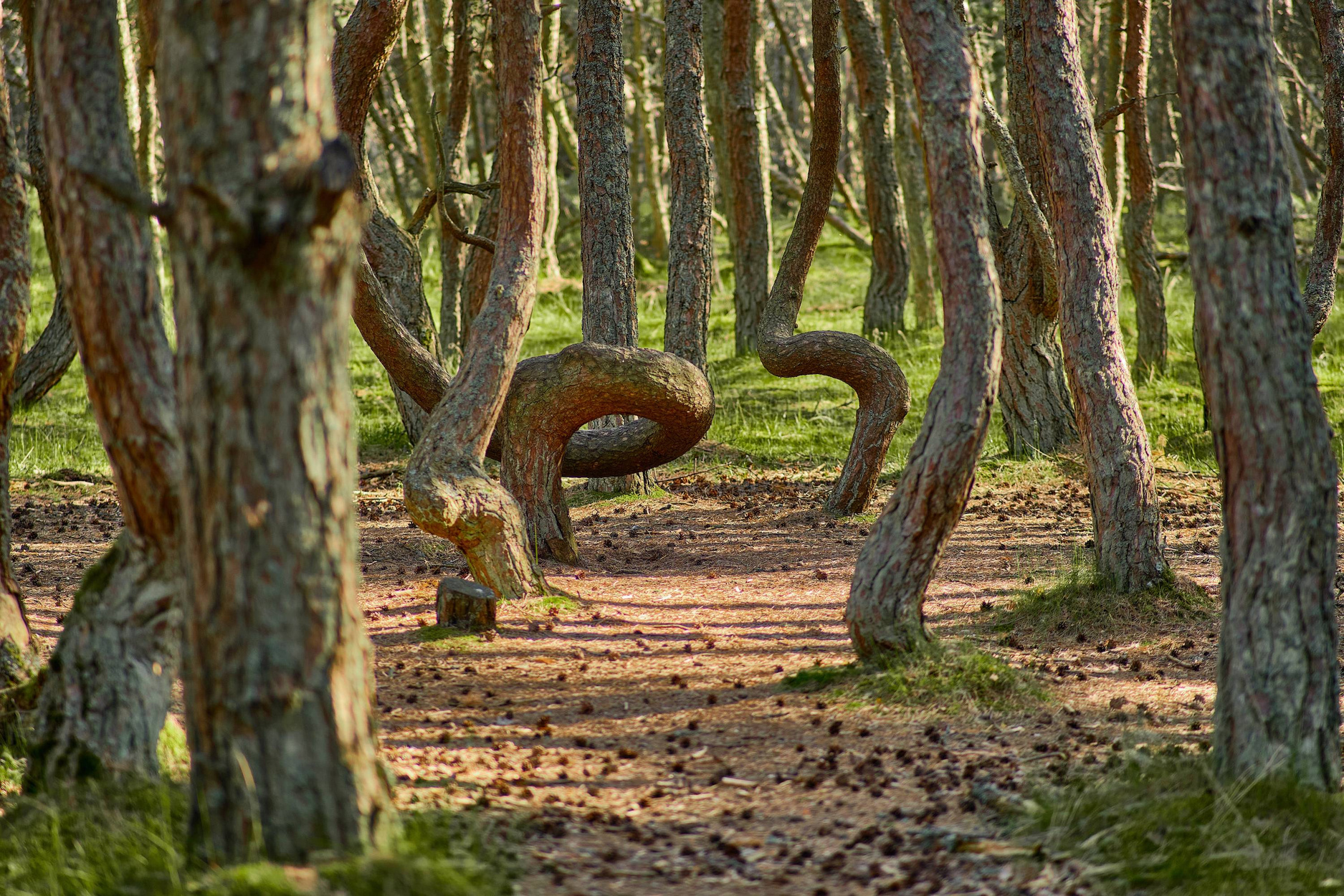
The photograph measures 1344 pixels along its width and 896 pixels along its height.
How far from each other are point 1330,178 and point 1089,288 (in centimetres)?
301

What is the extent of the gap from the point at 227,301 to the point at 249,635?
0.83 meters

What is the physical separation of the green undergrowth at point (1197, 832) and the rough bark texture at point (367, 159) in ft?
17.4

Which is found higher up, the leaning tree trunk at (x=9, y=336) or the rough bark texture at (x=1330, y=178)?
the rough bark texture at (x=1330, y=178)

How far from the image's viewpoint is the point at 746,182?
14.1m

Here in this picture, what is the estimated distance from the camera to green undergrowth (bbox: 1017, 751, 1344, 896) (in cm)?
349

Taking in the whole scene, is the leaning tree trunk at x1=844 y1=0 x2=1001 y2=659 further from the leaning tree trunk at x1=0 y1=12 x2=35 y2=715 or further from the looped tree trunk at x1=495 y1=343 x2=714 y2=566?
the leaning tree trunk at x1=0 y1=12 x2=35 y2=715

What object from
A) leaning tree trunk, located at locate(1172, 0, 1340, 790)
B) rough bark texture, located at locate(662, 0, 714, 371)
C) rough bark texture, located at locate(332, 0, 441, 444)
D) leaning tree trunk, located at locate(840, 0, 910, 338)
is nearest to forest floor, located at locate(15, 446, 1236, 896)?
leaning tree trunk, located at locate(1172, 0, 1340, 790)

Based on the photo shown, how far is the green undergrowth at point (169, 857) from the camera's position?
2863mm

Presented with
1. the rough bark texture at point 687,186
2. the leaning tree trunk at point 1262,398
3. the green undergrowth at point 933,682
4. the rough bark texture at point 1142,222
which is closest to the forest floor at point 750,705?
the green undergrowth at point 933,682

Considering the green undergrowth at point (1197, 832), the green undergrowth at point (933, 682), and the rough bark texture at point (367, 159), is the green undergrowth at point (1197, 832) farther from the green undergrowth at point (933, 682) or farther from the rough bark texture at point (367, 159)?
the rough bark texture at point (367, 159)

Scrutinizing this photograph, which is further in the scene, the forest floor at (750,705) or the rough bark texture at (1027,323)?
the rough bark texture at (1027,323)

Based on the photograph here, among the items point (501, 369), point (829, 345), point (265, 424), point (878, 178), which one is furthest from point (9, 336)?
point (878, 178)

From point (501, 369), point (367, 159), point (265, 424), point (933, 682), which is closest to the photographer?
point (265, 424)

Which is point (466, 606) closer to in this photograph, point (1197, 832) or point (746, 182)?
point (1197, 832)
